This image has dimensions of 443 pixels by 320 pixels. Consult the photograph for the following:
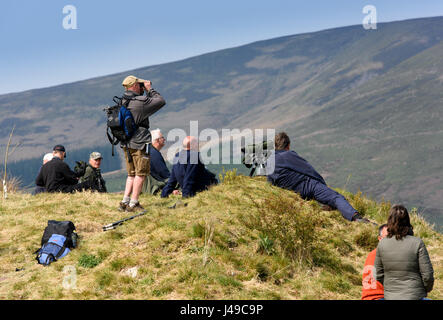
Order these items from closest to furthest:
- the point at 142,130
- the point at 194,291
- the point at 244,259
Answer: the point at 194,291 → the point at 244,259 → the point at 142,130

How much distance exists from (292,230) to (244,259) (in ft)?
4.42

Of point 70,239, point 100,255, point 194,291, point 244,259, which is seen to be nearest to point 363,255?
point 244,259

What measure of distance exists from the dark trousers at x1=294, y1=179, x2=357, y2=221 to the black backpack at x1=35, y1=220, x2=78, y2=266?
4.78 metres

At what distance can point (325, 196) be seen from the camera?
31.3 feet

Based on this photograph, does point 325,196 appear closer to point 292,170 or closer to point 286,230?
point 292,170

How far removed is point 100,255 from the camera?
268 inches

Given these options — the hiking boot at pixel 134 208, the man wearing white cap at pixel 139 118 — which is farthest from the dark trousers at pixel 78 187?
the man wearing white cap at pixel 139 118

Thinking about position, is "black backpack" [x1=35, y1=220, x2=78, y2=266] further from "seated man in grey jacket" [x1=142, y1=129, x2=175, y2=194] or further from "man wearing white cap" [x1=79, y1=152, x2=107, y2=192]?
"man wearing white cap" [x1=79, y1=152, x2=107, y2=192]

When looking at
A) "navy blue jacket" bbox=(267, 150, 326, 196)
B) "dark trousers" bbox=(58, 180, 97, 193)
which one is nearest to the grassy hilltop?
"navy blue jacket" bbox=(267, 150, 326, 196)

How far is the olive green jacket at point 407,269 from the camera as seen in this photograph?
194 inches

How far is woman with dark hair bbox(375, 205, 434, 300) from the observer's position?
4934mm
